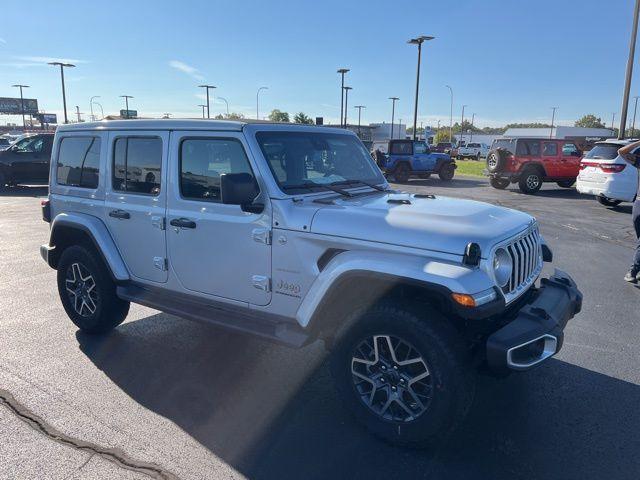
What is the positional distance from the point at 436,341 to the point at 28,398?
2.94m

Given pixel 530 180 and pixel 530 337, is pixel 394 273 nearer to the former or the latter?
pixel 530 337

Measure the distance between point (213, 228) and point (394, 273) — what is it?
1486mm

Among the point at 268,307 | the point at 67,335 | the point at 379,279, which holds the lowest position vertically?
the point at 67,335

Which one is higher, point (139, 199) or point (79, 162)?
point (79, 162)

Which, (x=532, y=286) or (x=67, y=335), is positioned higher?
(x=532, y=286)

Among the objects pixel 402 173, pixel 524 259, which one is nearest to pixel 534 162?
pixel 402 173

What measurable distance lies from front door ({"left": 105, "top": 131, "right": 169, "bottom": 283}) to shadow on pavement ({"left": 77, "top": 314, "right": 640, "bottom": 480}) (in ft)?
2.70

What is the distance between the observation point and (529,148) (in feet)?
57.8

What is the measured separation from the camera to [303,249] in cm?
326

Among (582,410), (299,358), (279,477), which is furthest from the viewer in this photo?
(299,358)

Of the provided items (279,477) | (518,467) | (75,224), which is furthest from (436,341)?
(75,224)

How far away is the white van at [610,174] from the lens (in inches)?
484

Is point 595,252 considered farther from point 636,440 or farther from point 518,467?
point 518,467

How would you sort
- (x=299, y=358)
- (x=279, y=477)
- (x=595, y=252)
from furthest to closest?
(x=595, y=252)
(x=299, y=358)
(x=279, y=477)
